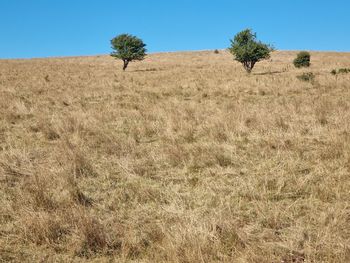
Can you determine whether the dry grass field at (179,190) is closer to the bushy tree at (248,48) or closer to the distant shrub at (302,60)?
the bushy tree at (248,48)

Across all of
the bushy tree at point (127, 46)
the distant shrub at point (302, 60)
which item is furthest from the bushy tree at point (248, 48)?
the bushy tree at point (127, 46)

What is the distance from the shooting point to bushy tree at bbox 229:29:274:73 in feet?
105

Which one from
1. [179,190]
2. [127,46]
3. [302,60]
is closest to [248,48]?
[302,60]

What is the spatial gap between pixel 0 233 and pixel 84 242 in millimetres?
1035

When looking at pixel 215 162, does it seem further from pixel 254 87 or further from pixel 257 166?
pixel 254 87

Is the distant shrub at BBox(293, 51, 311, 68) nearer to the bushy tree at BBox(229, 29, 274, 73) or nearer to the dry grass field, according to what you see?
the bushy tree at BBox(229, 29, 274, 73)

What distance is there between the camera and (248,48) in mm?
31859

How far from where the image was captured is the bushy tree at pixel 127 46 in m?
42.9

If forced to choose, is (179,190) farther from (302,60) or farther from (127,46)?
(127,46)

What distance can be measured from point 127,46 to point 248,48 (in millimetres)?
16951

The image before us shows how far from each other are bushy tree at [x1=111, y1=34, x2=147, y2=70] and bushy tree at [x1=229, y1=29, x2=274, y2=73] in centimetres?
1409

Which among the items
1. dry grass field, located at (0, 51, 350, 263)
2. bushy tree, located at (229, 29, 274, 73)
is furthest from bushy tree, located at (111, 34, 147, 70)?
dry grass field, located at (0, 51, 350, 263)

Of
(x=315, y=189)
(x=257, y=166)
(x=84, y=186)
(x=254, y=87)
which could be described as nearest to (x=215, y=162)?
(x=257, y=166)

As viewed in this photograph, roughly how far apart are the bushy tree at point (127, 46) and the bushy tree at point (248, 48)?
1409 centimetres
